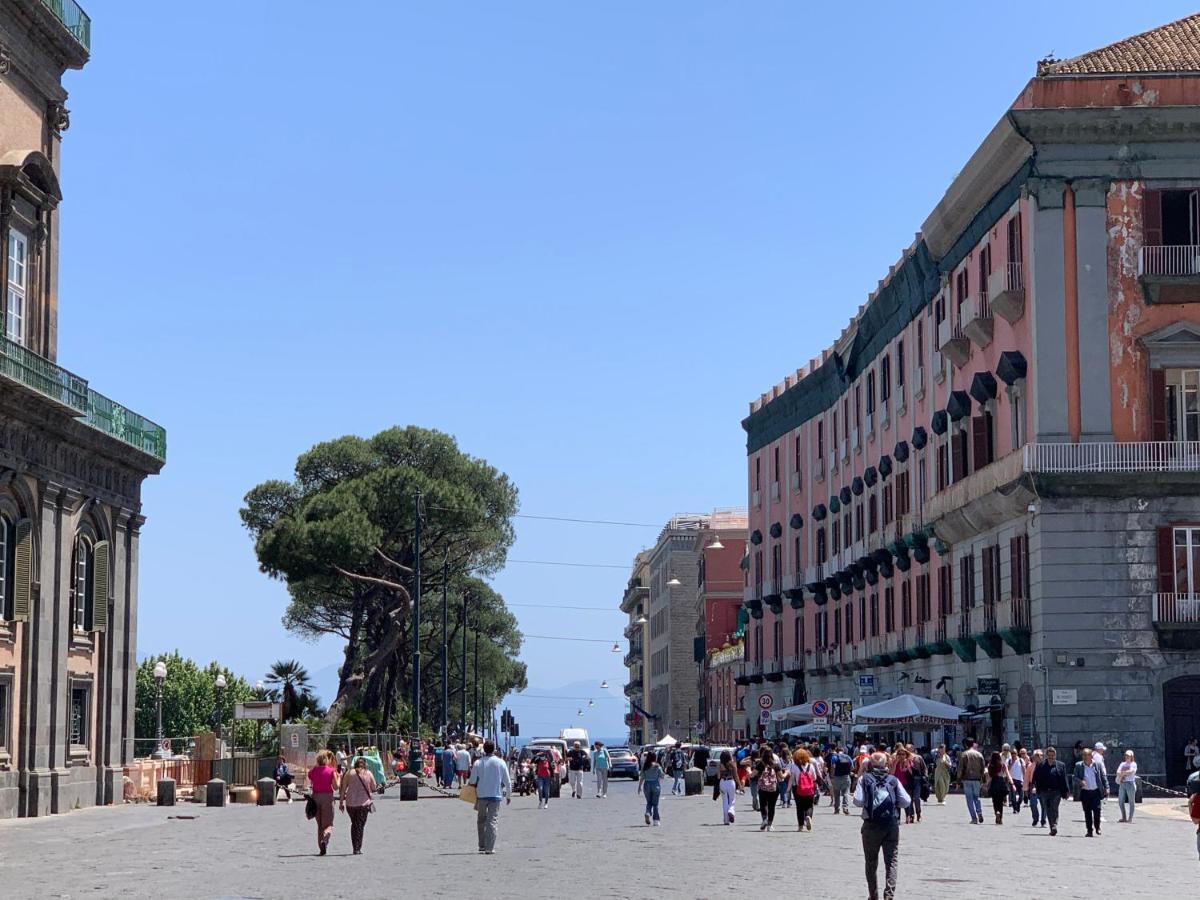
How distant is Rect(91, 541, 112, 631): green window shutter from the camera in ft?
142

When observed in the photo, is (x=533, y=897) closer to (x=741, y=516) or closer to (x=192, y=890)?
(x=192, y=890)

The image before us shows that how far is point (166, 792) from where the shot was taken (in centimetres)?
4603

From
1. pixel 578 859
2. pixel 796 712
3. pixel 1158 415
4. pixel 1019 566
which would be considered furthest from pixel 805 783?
pixel 796 712

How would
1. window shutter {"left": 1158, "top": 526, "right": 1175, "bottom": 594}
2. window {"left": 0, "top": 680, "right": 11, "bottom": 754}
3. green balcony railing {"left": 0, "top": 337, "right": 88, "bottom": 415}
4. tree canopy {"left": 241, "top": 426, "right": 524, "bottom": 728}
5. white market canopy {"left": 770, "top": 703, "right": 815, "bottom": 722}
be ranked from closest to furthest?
green balcony railing {"left": 0, "top": 337, "right": 88, "bottom": 415}, window {"left": 0, "top": 680, "right": 11, "bottom": 754}, window shutter {"left": 1158, "top": 526, "right": 1175, "bottom": 594}, white market canopy {"left": 770, "top": 703, "right": 815, "bottom": 722}, tree canopy {"left": 241, "top": 426, "right": 524, "bottom": 728}

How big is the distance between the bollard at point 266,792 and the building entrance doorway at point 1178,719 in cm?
2168

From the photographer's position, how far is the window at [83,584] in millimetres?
42375

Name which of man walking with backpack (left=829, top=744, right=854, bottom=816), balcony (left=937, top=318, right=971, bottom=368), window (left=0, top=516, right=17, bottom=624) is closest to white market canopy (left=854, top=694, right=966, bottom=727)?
man walking with backpack (left=829, top=744, right=854, bottom=816)

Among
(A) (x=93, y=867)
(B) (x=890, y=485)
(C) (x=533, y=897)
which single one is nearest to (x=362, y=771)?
(A) (x=93, y=867)

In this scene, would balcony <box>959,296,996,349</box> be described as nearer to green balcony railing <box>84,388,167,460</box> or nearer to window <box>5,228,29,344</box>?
green balcony railing <box>84,388,167,460</box>

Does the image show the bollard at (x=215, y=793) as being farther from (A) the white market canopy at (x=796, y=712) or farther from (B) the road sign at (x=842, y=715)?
(A) the white market canopy at (x=796, y=712)

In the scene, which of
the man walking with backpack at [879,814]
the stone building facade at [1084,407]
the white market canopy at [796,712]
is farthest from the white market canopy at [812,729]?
the man walking with backpack at [879,814]

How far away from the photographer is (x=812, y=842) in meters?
30.5

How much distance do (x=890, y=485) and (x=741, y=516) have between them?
215 feet

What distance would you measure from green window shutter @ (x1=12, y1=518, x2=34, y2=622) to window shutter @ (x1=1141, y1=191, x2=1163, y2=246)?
2531cm
